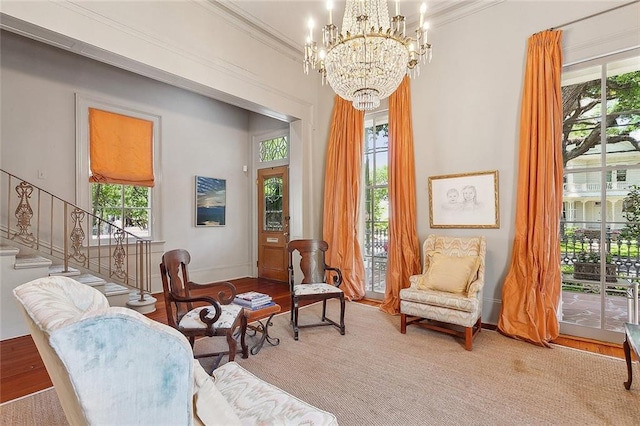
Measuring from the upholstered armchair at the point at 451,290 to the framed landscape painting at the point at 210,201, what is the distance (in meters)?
4.06

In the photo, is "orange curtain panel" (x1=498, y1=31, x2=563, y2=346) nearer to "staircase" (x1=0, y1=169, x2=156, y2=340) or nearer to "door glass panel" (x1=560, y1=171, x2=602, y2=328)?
"door glass panel" (x1=560, y1=171, x2=602, y2=328)

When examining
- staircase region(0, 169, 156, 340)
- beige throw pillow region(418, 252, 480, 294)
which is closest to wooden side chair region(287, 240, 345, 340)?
beige throw pillow region(418, 252, 480, 294)

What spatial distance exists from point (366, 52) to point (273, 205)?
4271 millimetres

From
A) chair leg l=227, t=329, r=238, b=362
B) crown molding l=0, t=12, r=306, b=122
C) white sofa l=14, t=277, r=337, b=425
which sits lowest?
chair leg l=227, t=329, r=238, b=362

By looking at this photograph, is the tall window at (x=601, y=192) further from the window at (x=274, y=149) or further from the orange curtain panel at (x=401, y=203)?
the window at (x=274, y=149)

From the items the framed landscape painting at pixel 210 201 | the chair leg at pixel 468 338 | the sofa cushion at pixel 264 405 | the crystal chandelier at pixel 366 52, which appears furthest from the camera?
the framed landscape painting at pixel 210 201

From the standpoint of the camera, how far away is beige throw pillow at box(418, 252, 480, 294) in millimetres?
3146

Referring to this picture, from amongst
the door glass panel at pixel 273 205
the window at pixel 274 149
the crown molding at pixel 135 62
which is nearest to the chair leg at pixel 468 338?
the crown molding at pixel 135 62

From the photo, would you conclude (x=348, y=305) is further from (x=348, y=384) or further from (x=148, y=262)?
(x=148, y=262)

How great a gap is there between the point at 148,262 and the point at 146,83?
9.75 feet

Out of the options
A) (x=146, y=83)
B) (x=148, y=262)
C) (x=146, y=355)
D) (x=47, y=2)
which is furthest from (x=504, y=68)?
(x=148, y=262)

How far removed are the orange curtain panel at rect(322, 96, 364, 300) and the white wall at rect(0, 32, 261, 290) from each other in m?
2.44

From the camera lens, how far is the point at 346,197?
4730mm

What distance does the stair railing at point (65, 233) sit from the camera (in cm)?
386
